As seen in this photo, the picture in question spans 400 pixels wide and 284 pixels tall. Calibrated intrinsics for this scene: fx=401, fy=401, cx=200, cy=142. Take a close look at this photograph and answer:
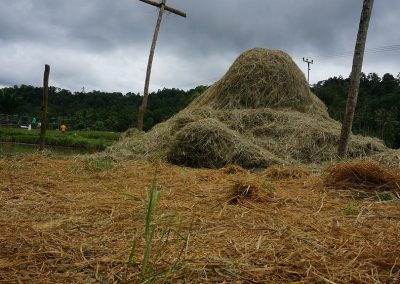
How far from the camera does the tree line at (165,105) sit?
33031mm

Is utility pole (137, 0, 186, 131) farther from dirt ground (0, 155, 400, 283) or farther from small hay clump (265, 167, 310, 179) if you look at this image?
dirt ground (0, 155, 400, 283)

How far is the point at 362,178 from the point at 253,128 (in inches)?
171

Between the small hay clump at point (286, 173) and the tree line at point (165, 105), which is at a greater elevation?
the tree line at point (165, 105)

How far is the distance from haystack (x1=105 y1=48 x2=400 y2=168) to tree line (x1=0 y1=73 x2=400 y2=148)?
2.57 m

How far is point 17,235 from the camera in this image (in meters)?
2.17

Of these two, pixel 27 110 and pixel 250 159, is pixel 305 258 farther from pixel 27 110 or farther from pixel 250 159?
pixel 27 110

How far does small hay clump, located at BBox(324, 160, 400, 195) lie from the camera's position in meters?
3.99

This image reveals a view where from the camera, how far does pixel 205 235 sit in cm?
222

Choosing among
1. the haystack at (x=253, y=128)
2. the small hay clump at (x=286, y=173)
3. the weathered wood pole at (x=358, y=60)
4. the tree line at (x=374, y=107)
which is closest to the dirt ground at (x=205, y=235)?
the small hay clump at (x=286, y=173)

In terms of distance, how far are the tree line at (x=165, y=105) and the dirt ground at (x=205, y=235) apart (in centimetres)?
834

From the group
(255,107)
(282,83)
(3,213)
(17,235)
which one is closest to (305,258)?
(17,235)

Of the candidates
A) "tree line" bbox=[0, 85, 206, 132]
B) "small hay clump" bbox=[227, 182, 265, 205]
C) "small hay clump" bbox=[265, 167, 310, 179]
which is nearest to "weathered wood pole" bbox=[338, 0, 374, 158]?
"small hay clump" bbox=[265, 167, 310, 179]

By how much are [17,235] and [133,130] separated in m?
8.90

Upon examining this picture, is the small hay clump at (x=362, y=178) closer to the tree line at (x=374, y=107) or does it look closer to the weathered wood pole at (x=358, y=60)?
the weathered wood pole at (x=358, y=60)
